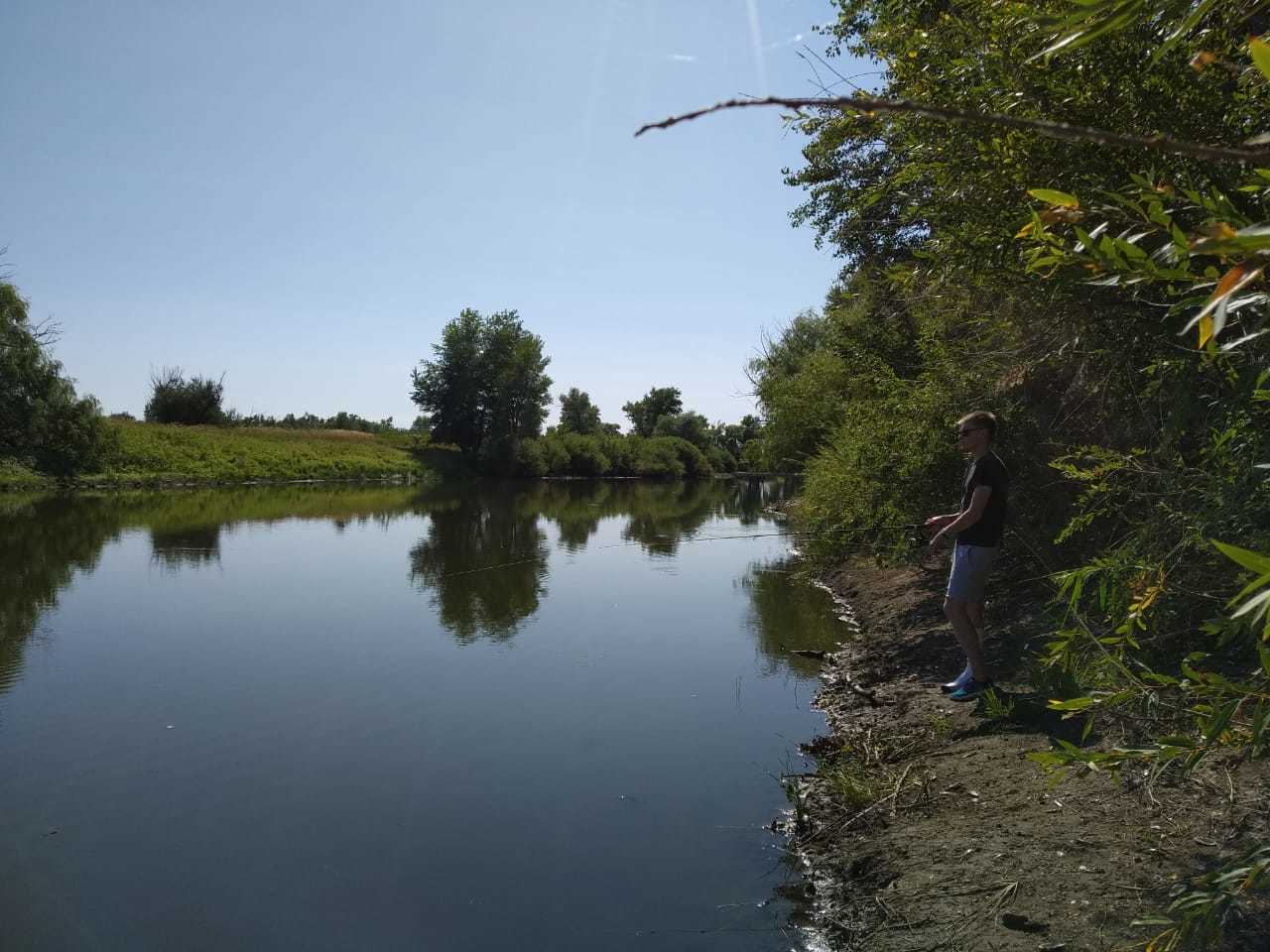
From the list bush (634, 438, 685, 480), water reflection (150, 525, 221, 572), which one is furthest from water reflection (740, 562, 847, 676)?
bush (634, 438, 685, 480)

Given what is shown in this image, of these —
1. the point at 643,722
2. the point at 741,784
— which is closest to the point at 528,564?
the point at 643,722

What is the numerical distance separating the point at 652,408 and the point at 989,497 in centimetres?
10562

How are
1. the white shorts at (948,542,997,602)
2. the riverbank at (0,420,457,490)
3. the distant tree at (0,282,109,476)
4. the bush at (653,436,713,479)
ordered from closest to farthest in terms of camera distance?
the white shorts at (948,542,997,602) < the distant tree at (0,282,109,476) < the riverbank at (0,420,457,490) < the bush at (653,436,713,479)

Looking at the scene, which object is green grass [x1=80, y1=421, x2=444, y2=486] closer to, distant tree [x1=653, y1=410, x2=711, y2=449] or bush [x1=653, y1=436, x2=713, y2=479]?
bush [x1=653, y1=436, x2=713, y2=479]

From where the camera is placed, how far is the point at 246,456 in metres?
47.6

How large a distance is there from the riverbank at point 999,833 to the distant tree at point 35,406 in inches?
1437

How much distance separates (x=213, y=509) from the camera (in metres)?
28.2

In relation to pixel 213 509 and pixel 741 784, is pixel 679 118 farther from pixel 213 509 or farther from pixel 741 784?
pixel 213 509

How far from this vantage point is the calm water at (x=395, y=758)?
4.50 m

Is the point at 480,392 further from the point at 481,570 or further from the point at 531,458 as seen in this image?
the point at 481,570

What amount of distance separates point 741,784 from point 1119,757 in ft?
13.9

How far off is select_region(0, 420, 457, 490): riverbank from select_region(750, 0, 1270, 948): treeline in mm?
37708

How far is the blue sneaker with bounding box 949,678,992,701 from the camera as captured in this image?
20.6 ft

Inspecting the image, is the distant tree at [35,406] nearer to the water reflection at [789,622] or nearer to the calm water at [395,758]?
the calm water at [395,758]
